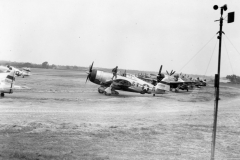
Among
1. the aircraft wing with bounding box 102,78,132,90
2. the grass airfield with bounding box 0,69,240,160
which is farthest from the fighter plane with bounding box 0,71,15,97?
the aircraft wing with bounding box 102,78,132,90

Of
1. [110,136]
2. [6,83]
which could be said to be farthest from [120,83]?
[110,136]

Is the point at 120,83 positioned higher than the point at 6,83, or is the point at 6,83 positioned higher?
the point at 120,83

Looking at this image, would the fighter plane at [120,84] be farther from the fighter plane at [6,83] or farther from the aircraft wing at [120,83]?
the fighter plane at [6,83]

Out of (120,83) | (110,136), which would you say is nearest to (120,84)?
(120,83)

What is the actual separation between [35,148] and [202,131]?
7.06 metres

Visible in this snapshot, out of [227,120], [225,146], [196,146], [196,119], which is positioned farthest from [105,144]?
[227,120]

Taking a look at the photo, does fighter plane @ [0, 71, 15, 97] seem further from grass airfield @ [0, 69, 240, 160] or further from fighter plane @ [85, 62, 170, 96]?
fighter plane @ [85, 62, 170, 96]

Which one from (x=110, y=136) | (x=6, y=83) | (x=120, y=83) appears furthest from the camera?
(x=120, y=83)

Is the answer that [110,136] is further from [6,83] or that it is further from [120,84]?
[120,84]

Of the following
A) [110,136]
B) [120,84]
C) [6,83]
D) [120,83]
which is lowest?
[110,136]

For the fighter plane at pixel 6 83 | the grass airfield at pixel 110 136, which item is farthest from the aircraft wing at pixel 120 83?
the grass airfield at pixel 110 136

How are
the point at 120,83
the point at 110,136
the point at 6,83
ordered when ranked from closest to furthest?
→ the point at 110,136 < the point at 6,83 < the point at 120,83

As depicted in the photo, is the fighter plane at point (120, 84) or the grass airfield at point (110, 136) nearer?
the grass airfield at point (110, 136)

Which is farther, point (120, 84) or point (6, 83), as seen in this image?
point (120, 84)
